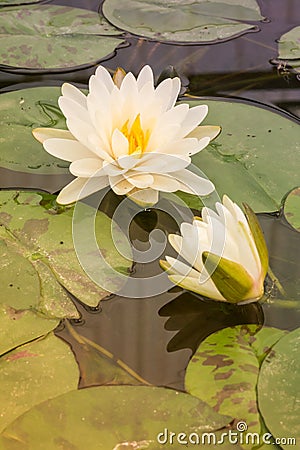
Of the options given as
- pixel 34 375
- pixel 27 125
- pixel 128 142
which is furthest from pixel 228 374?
pixel 27 125

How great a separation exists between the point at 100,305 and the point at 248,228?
1.15 feet

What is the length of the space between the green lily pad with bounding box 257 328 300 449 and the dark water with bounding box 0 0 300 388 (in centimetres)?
7

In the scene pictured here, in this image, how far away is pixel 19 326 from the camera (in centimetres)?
133

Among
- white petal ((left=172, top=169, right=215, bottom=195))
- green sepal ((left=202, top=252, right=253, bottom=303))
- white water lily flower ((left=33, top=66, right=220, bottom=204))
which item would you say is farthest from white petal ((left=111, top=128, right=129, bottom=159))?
green sepal ((left=202, top=252, right=253, bottom=303))

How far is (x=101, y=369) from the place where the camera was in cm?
128

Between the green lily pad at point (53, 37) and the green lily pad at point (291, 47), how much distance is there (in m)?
0.55

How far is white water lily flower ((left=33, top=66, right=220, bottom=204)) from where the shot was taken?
1.52 m

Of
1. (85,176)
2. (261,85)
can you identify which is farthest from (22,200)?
(261,85)

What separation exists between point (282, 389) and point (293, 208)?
511 mm

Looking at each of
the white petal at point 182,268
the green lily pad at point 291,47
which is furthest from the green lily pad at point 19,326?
the green lily pad at point 291,47

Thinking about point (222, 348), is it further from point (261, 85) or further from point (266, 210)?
point (261, 85)

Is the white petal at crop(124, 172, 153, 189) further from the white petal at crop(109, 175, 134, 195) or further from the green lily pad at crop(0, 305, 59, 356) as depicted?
the green lily pad at crop(0, 305, 59, 356)

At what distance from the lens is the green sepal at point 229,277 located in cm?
127

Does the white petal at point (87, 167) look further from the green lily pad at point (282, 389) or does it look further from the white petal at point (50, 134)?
the green lily pad at point (282, 389)
